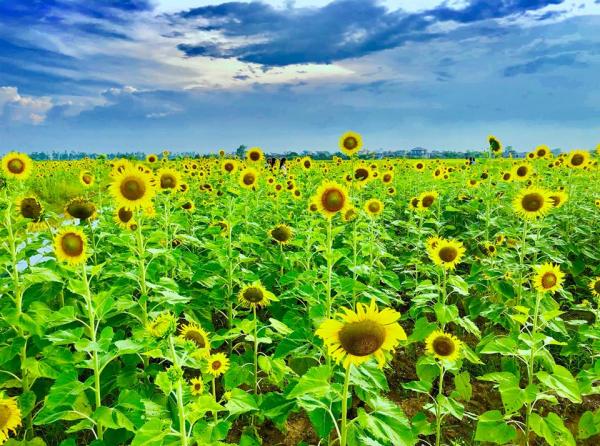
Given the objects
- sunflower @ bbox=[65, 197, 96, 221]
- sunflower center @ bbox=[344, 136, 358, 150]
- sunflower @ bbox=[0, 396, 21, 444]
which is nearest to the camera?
sunflower @ bbox=[0, 396, 21, 444]

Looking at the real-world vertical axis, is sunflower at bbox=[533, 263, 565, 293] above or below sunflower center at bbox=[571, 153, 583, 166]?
below

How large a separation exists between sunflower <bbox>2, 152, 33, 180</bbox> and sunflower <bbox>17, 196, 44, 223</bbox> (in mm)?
450

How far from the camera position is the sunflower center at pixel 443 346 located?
3.42 m

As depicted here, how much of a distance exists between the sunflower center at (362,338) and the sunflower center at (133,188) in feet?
7.73

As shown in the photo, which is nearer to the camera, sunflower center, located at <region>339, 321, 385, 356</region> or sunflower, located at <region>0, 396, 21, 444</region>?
sunflower center, located at <region>339, 321, 385, 356</region>

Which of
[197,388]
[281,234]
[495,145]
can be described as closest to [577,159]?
[495,145]

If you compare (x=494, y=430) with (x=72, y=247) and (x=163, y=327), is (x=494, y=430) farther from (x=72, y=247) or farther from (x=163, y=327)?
(x=72, y=247)

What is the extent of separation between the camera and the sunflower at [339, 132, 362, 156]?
644 centimetres

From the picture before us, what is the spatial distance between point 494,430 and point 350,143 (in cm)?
420

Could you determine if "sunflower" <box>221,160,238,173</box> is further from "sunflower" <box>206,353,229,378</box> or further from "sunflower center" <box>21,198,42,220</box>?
"sunflower" <box>206,353,229,378</box>

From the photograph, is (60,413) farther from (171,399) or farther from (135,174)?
(135,174)

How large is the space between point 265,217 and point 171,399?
540 cm

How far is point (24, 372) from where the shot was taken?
365 cm

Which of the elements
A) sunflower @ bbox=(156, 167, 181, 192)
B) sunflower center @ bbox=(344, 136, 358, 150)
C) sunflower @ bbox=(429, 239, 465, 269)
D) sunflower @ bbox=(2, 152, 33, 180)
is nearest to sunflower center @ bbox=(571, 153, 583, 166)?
sunflower center @ bbox=(344, 136, 358, 150)
